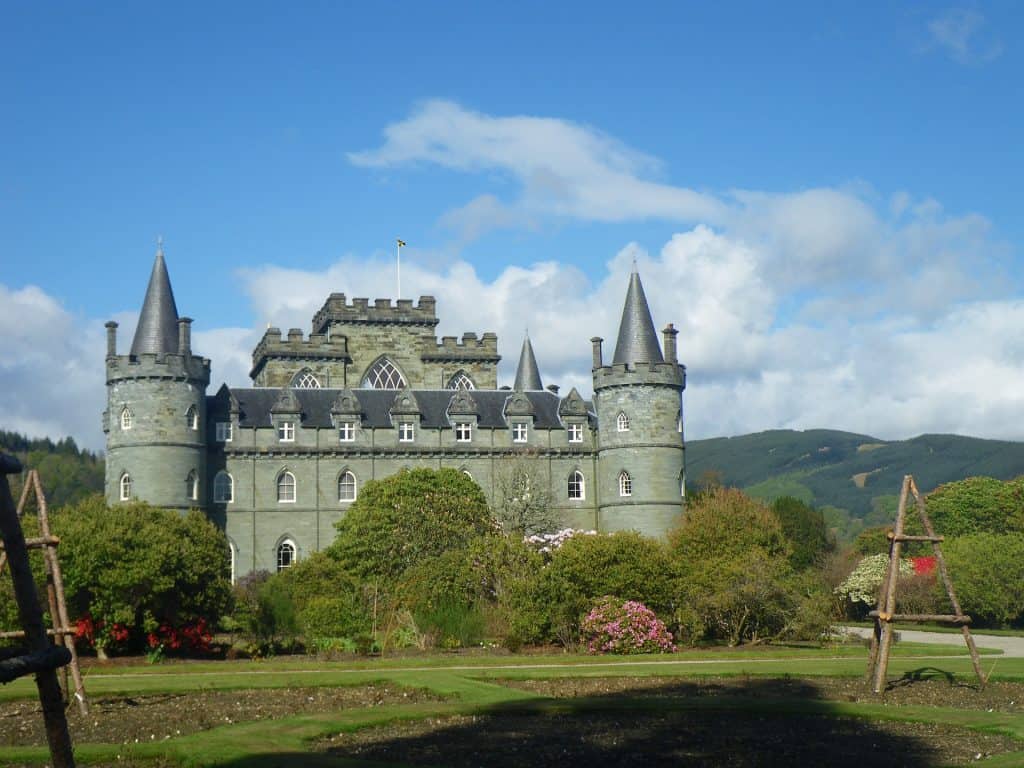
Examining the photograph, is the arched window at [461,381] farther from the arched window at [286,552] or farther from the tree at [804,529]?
the tree at [804,529]

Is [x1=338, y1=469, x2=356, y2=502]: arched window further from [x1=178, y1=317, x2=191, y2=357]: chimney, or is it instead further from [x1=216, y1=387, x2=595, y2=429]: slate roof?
[x1=178, y1=317, x2=191, y2=357]: chimney

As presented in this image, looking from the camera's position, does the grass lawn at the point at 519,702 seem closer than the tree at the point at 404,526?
Yes

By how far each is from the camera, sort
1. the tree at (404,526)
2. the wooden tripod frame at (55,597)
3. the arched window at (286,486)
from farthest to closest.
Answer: the arched window at (286,486)
the tree at (404,526)
the wooden tripod frame at (55,597)

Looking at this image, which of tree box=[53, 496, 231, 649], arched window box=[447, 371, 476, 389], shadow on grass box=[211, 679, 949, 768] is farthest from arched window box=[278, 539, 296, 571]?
shadow on grass box=[211, 679, 949, 768]

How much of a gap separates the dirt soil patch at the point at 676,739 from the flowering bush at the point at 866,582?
116ft

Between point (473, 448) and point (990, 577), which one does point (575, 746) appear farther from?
point (473, 448)

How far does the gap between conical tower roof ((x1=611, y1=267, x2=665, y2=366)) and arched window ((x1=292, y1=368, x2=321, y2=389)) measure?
1613cm

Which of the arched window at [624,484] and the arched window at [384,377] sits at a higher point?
the arched window at [384,377]

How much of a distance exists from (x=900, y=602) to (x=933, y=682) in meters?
28.5

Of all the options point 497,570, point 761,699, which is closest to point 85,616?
point 497,570

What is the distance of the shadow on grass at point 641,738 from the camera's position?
13938 mm

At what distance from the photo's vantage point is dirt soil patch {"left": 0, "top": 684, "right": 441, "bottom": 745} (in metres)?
16.4

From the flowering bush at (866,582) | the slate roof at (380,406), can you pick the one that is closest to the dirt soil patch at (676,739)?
the flowering bush at (866,582)

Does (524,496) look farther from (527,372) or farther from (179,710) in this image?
(179,710)
